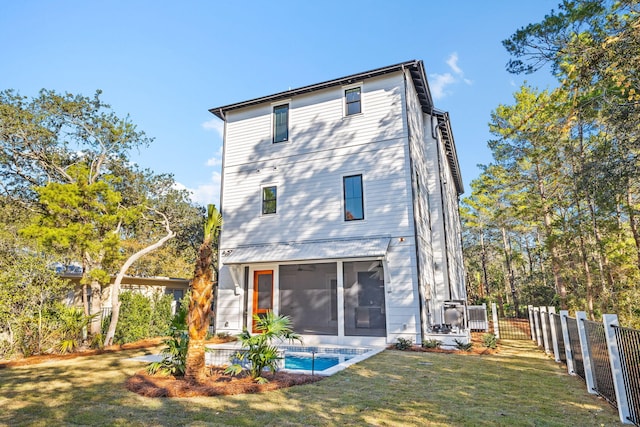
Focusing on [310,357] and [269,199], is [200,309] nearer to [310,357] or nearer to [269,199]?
[310,357]

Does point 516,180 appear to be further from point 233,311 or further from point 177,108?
point 177,108

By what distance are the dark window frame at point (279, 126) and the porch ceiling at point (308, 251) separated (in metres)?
4.49

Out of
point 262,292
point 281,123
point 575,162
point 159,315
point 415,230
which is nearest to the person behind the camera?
point 415,230

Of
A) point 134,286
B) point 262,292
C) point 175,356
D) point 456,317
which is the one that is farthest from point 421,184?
point 134,286

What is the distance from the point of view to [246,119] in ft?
53.5

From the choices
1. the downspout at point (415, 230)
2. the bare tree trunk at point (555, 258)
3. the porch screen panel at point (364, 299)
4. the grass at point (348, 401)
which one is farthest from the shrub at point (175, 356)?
the bare tree trunk at point (555, 258)

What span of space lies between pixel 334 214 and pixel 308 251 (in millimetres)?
1702

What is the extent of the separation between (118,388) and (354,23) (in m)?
15.9

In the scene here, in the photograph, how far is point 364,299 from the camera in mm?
12617

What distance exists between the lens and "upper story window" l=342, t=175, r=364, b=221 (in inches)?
523

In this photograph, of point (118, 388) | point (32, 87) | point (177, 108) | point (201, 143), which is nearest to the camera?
point (118, 388)

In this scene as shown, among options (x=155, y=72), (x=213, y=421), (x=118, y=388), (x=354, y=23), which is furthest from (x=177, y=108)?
(x=213, y=421)

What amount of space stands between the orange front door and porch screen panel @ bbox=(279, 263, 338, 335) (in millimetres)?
570

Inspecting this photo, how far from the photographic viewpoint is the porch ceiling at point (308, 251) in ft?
40.0
